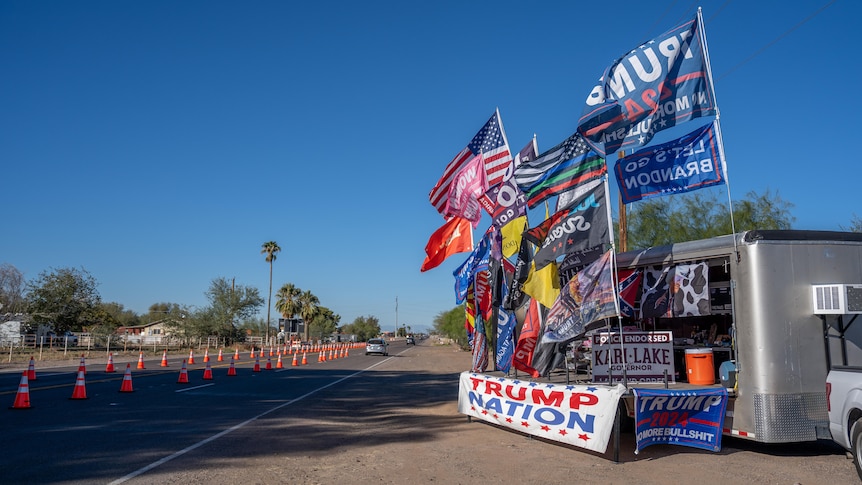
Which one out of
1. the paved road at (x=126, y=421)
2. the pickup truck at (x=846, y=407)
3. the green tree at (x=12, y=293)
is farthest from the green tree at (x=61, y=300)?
the pickup truck at (x=846, y=407)

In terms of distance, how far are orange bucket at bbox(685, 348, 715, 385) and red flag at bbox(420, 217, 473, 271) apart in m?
7.10

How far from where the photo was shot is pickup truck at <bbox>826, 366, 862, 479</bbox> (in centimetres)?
723

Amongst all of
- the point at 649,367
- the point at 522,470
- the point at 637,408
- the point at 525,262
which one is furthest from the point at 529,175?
the point at 522,470

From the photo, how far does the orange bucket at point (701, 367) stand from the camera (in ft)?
32.0

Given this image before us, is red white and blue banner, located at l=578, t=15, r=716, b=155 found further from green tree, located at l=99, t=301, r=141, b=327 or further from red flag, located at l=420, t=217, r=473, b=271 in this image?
green tree, located at l=99, t=301, r=141, b=327

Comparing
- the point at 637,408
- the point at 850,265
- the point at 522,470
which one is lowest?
the point at 522,470

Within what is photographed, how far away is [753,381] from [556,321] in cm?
296

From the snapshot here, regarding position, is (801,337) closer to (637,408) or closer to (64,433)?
(637,408)

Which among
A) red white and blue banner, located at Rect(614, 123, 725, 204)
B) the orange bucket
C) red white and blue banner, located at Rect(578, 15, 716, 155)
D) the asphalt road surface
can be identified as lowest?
the asphalt road surface

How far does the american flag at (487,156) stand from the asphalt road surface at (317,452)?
553 cm

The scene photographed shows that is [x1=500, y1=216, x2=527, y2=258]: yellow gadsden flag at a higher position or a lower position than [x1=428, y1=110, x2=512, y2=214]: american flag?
lower

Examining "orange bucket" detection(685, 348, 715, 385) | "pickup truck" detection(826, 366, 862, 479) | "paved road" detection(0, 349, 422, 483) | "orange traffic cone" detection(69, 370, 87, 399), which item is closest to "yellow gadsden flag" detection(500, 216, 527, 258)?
"orange bucket" detection(685, 348, 715, 385)

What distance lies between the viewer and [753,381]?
848 cm

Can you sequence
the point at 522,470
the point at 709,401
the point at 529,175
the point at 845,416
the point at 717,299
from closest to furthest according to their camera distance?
1. the point at 845,416
2. the point at 522,470
3. the point at 709,401
4. the point at 529,175
5. the point at 717,299
